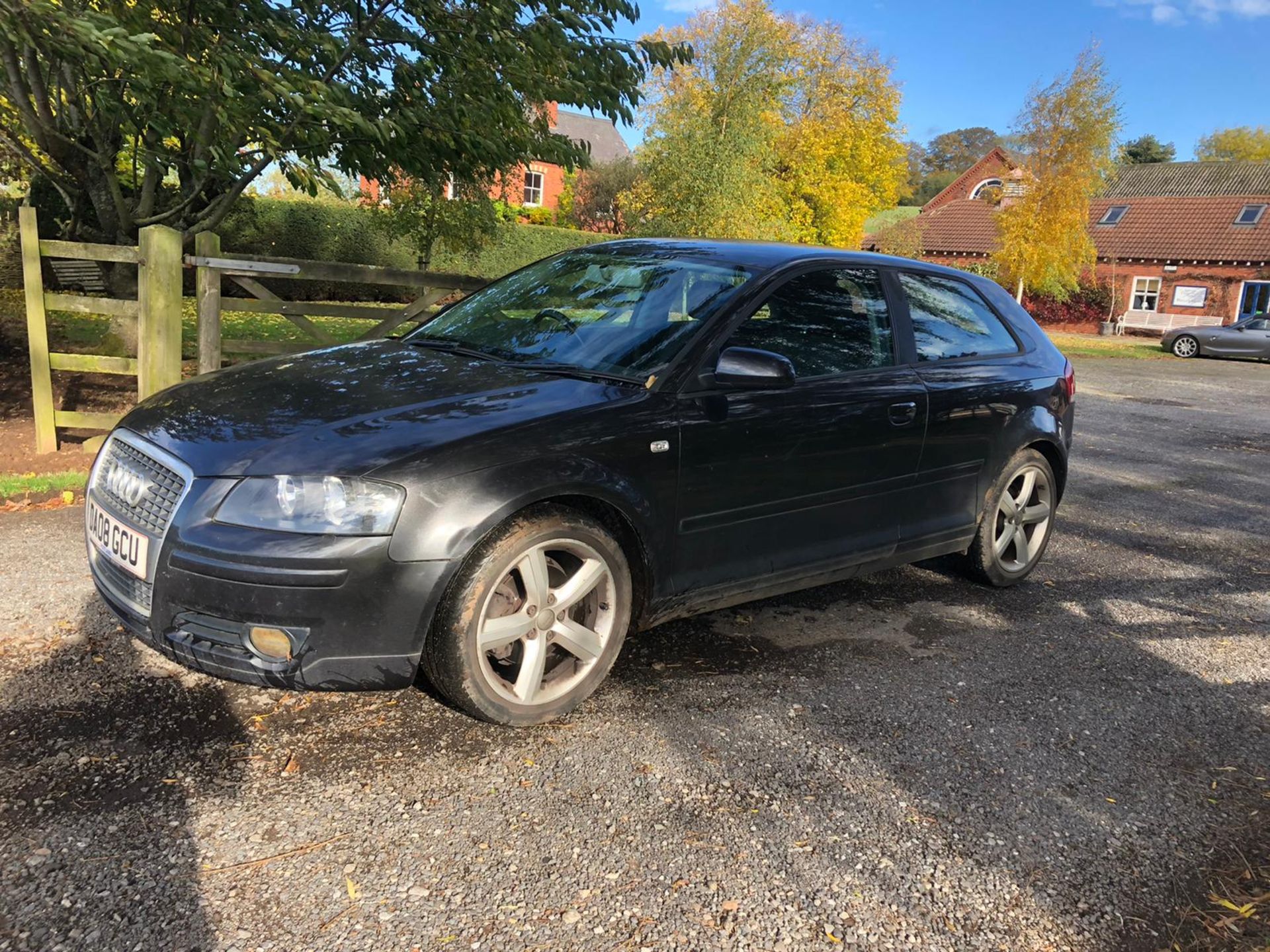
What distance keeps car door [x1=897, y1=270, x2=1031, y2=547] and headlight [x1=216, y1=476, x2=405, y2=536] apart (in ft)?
8.45

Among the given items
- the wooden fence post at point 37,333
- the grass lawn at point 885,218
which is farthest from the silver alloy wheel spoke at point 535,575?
the grass lawn at point 885,218

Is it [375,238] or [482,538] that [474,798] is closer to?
[482,538]

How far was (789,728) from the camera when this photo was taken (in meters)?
3.35

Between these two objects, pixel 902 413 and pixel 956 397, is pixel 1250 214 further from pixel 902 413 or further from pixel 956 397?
pixel 902 413

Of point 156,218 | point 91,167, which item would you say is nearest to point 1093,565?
point 156,218

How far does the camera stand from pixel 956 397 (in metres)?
4.48

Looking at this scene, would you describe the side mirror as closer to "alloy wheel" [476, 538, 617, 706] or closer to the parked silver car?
"alloy wheel" [476, 538, 617, 706]

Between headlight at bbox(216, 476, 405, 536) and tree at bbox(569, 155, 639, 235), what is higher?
tree at bbox(569, 155, 639, 235)

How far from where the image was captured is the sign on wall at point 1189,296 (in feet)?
121

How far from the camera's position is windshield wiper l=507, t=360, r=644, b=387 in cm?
347

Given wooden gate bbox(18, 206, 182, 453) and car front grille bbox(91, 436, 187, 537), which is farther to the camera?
wooden gate bbox(18, 206, 182, 453)

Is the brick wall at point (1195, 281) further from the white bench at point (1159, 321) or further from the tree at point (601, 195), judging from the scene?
the tree at point (601, 195)

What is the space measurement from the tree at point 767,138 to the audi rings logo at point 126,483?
282 inches

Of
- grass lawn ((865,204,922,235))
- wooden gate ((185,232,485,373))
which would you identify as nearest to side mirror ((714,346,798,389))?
wooden gate ((185,232,485,373))
